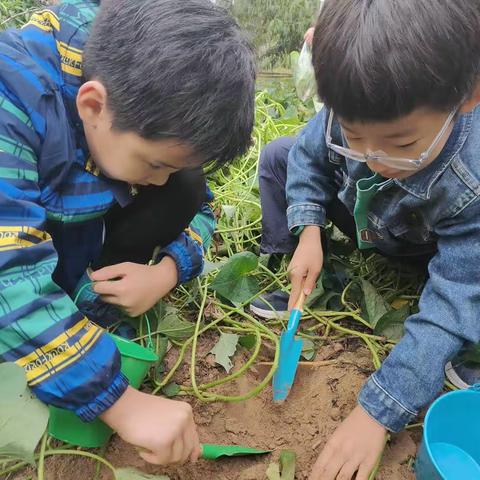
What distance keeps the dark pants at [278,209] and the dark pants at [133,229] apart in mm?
276

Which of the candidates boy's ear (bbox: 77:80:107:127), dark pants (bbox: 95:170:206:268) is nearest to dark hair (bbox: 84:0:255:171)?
boy's ear (bbox: 77:80:107:127)

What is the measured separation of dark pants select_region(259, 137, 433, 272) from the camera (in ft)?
4.21

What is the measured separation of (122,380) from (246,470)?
0.98 ft

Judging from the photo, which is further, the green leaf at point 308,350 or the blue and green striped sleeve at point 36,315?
the green leaf at point 308,350

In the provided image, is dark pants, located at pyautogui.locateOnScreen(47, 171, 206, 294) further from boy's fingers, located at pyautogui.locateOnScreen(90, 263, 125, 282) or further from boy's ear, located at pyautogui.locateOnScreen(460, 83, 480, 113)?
boy's ear, located at pyautogui.locateOnScreen(460, 83, 480, 113)

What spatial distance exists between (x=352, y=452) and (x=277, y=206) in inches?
24.8

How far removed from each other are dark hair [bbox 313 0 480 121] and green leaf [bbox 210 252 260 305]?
42 centimetres

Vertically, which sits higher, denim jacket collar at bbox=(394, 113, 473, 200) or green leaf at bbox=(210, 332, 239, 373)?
denim jacket collar at bbox=(394, 113, 473, 200)

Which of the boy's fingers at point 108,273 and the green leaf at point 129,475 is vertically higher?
the boy's fingers at point 108,273

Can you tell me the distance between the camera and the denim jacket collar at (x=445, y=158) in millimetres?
890

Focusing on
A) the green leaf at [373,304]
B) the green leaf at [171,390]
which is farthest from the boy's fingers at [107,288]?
the green leaf at [373,304]

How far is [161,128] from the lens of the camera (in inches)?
28.5

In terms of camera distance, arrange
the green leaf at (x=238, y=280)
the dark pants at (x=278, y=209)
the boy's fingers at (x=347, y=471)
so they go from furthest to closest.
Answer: the dark pants at (x=278, y=209) → the green leaf at (x=238, y=280) → the boy's fingers at (x=347, y=471)

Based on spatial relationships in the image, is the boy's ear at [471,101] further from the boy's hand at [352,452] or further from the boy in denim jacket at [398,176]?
the boy's hand at [352,452]
